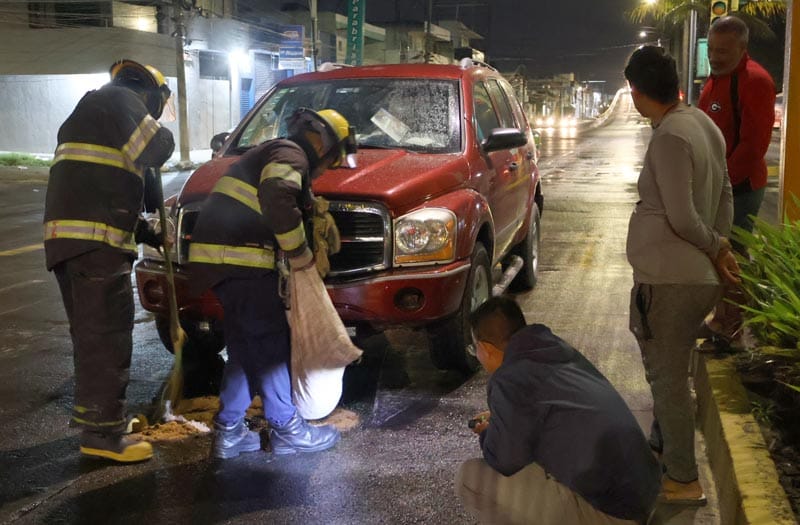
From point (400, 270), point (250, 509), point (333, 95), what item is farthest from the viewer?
point (333, 95)

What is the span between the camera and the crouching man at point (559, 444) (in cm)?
257

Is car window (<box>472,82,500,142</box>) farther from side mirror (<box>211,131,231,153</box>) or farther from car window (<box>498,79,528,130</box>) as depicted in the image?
side mirror (<box>211,131,231,153</box>)

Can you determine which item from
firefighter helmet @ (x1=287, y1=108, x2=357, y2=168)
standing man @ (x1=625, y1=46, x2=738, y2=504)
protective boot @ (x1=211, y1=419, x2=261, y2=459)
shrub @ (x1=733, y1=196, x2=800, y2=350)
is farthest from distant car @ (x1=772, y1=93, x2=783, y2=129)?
protective boot @ (x1=211, y1=419, x2=261, y2=459)

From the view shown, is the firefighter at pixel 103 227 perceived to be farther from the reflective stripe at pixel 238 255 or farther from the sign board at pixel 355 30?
the sign board at pixel 355 30

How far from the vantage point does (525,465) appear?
8.70 ft

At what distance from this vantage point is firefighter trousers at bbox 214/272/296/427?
439 cm

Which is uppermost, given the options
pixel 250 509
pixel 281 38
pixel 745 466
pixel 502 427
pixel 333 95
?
pixel 281 38

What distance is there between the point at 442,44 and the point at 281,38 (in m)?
29.5

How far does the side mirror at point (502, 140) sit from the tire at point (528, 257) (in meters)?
1.95

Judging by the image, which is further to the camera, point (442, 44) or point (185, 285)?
point (442, 44)

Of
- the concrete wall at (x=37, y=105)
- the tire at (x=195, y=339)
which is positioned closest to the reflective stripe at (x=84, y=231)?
the tire at (x=195, y=339)

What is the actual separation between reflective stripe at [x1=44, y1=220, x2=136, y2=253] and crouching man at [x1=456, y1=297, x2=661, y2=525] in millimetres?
2345

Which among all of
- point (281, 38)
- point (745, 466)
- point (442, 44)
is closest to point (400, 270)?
point (745, 466)

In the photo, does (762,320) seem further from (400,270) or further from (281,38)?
(281,38)
